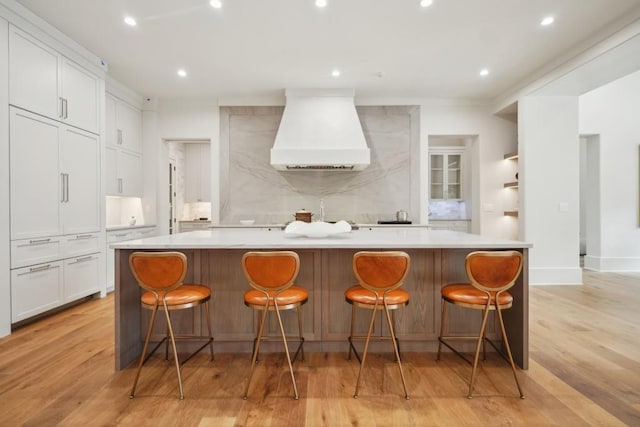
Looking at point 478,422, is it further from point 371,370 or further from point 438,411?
point 371,370

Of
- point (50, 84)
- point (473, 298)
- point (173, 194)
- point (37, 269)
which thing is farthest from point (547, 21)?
point (173, 194)

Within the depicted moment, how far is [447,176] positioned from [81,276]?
655 cm

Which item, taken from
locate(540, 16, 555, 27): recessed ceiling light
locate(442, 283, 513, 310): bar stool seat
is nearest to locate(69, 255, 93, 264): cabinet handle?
locate(442, 283, 513, 310): bar stool seat

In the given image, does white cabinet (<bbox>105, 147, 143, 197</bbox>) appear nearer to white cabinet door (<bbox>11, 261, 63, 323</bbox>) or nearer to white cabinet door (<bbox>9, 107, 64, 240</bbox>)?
white cabinet door (<bbox>9, 107, 64, 240</bbox>)

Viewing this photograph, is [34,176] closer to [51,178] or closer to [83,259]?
[51,178]

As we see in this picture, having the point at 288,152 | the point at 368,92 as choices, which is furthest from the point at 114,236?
the point at 368,92

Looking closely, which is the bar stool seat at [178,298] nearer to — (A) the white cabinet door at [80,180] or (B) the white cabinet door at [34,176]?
(B) the white cabinet door at [34,176]

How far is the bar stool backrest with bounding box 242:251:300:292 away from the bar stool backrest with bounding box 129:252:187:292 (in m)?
0.39

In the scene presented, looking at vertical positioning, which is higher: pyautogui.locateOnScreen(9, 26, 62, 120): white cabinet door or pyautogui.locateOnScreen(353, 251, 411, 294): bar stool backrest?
pyautogui.locateOnScreen(9, 26, 62, 120): white cabinet door

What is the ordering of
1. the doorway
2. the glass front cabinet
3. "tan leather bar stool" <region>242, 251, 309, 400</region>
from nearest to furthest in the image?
"tan leather bar stool" <region>242, 251, 309, 400</region>
the doorway
the glass front cabinet

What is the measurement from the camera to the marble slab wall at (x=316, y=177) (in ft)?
18.1

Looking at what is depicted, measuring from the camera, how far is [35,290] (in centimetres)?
314

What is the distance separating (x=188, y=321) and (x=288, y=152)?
118 inches

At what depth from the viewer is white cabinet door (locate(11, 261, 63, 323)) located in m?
2.95
